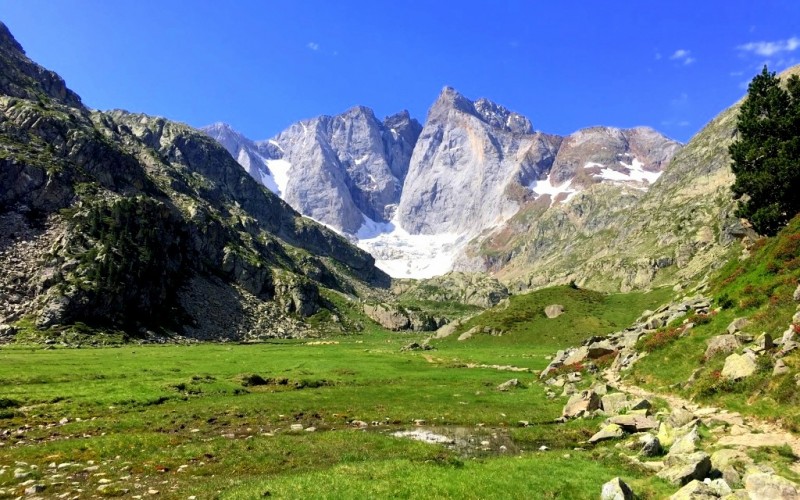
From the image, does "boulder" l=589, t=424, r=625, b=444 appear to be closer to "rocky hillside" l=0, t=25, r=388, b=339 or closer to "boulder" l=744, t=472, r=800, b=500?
"boulder" l=744, t=472, r=800, b=500

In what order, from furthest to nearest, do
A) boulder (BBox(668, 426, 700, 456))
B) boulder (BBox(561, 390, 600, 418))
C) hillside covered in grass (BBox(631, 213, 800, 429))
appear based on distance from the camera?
1. boulder (BBox(561, 390, 600, 418))
2. hillside covered in grass (BBox(631, 213, 800, 429))
3. boulder (BBox(668, 426, 700, 456))

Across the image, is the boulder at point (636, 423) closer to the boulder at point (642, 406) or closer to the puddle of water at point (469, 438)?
the boulder at point (642, 406)

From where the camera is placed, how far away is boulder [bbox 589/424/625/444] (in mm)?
28812

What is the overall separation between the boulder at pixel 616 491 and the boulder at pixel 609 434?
11299mm

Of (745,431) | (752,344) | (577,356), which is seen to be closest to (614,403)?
(752,344)

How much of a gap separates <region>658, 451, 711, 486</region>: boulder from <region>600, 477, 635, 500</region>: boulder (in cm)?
265

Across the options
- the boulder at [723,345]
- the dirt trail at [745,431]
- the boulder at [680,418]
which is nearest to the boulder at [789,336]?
the boulder at [723,345]

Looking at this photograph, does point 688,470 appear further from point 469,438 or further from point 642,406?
point 469,438

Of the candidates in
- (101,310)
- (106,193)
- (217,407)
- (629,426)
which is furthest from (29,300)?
(629,426)

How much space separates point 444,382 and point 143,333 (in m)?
101

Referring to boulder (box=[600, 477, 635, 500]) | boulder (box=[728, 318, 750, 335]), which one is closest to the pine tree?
boulder (box=[728, 318, 750, 335])

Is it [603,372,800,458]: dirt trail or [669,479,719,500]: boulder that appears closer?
[669,479,719,500]: boulder

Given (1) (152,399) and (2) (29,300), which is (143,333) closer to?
(2) (29,300)

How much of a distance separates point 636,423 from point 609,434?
1.95 metres
